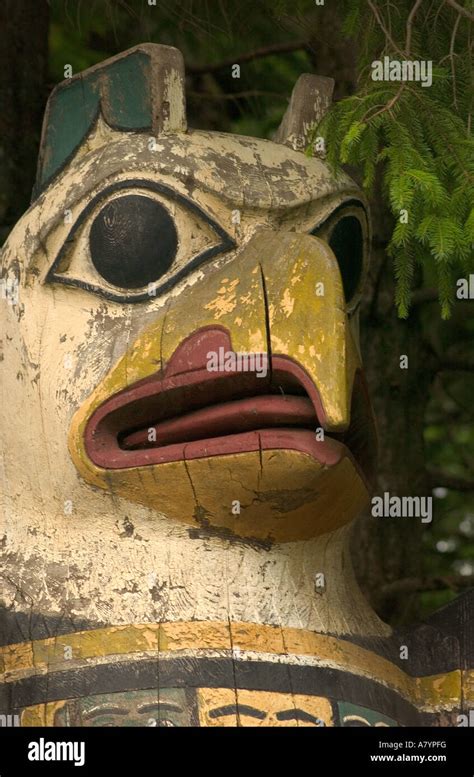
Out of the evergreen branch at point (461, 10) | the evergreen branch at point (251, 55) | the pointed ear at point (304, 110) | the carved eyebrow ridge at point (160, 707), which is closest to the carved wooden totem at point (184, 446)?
the carved eyebrow ridge at point (160, 707)

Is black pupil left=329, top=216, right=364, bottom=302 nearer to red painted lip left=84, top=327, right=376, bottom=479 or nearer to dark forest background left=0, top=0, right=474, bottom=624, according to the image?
red painted lip left=84, top=327, right=376, bottom=479

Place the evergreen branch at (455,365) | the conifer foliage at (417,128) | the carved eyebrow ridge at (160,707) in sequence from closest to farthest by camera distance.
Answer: the carved eyebrow ridge at (160,707), the conifer foliage at (417,128), the evergreen branch at (455,365)

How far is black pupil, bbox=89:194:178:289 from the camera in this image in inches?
144

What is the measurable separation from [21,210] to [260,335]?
1795mm

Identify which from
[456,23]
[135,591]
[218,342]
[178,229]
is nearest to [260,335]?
[218,342]

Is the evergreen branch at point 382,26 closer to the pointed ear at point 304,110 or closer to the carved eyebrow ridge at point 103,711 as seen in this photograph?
the pointed ear at point 304,110

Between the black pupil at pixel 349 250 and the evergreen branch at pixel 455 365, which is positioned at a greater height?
the evergreen branch at pixel 455 365

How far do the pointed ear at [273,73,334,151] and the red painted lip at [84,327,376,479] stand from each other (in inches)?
31.4

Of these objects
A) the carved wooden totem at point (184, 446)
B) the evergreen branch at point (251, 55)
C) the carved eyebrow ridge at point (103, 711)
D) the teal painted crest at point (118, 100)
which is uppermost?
the evergreen branch at point (251, 55)

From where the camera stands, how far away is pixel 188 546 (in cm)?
360

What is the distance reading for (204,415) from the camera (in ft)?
11.5

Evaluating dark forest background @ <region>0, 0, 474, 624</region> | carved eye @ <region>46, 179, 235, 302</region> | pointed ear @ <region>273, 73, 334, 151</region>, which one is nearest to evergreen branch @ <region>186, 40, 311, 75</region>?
dark forest background @ <region>0, 0, 474, 624</region>

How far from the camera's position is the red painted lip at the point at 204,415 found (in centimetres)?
342

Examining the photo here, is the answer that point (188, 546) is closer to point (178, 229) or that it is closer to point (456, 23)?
point (178, 229)
